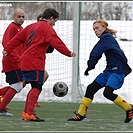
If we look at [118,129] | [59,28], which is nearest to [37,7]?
[59,28]

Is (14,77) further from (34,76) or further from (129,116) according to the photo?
(129,116)

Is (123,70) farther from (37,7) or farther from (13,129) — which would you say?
(37,7)

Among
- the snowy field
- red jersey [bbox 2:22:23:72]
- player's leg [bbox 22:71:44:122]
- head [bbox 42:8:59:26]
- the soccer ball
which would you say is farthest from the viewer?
the snowy field

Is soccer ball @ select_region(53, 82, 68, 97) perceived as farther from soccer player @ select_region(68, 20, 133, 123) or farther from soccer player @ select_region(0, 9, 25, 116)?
soccer player @ select_region(68, 20, 133, 123)

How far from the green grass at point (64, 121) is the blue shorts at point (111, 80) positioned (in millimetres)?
515

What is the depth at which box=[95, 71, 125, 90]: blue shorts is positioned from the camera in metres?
8.97

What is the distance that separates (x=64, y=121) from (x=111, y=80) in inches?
33.7

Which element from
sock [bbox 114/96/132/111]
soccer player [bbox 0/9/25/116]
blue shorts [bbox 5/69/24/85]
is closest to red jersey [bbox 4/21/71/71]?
sock [bbox 114/96/132/111]

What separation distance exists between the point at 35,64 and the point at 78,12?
17.8 ft

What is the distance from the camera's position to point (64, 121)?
8.86 metres

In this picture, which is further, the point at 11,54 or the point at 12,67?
the point at 12,67

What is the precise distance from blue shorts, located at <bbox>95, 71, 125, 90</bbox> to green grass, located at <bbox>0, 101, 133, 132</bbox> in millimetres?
515

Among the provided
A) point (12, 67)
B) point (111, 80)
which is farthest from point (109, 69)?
point (12, 67)

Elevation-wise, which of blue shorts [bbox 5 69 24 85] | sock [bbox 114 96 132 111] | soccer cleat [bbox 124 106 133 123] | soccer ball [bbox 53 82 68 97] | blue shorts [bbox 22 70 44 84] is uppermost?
blue shorts [bbox 22 70 44 84]
